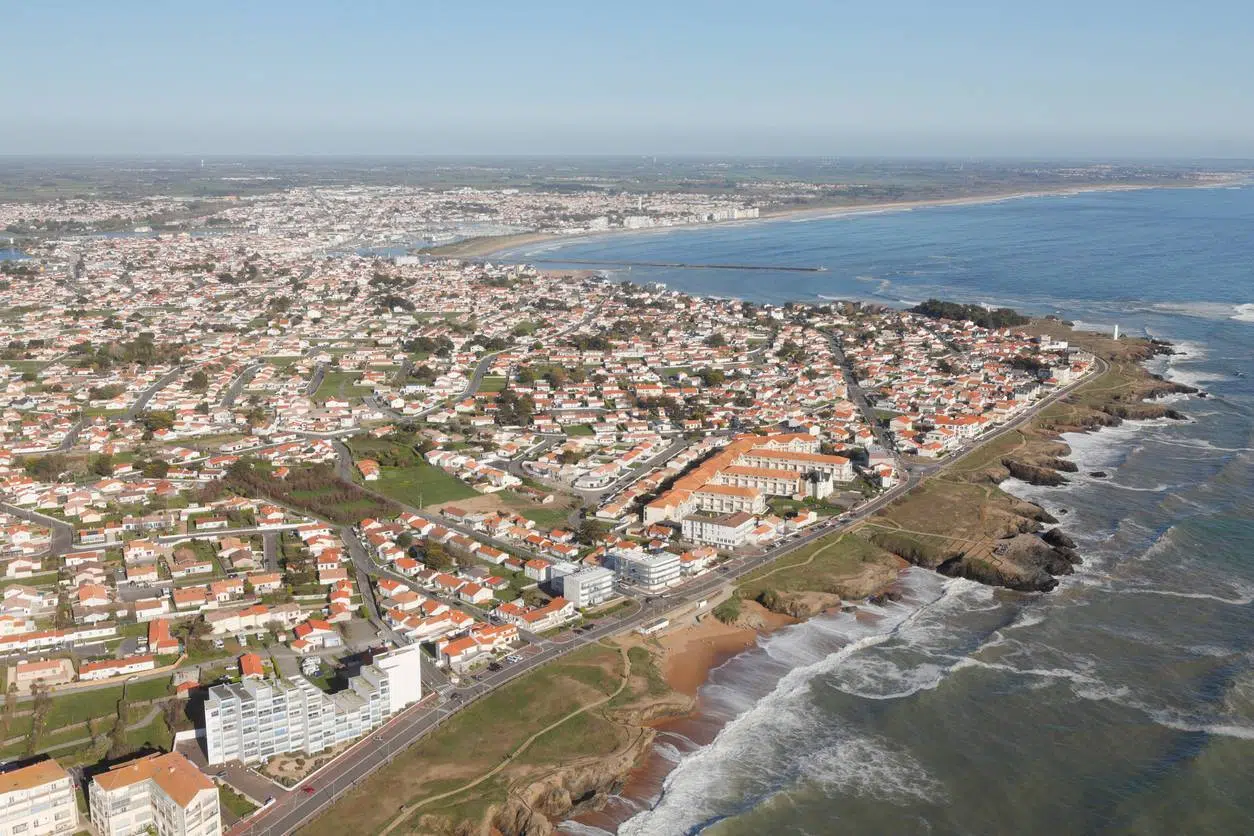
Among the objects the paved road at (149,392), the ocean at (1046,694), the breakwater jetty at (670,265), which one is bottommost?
the ocean at (1046,694)

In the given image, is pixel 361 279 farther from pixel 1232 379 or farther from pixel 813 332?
pixel 1232 379

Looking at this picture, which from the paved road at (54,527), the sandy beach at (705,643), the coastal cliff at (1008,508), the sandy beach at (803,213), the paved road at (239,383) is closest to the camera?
the sandy beach at (705,643)

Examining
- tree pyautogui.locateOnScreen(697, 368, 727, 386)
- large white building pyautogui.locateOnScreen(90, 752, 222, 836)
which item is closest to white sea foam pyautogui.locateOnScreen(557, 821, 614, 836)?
large white building pyautogui.locateOnScreen(90, 752, 222, 836)

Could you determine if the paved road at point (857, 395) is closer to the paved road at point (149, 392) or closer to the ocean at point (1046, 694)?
the ocean at point (1046, 694)

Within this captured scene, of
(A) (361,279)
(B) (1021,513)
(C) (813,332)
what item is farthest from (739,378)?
(A) (361,279)

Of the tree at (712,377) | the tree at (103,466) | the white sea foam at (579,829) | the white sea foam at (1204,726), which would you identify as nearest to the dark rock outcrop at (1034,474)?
the white sea foam at (1204,726)

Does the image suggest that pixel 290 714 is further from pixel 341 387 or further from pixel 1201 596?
pixel 341 387
